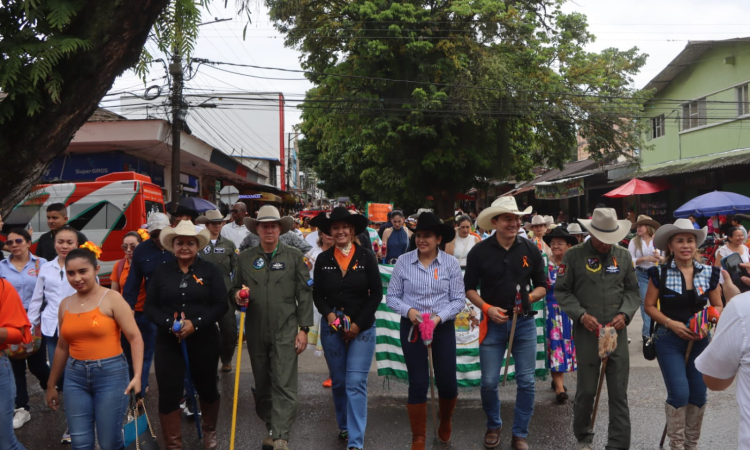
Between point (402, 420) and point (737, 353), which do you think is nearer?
point (737, 353)

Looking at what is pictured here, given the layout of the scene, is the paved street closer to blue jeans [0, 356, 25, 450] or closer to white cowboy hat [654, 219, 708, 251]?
blue jeans [0, 356, 25, 450]

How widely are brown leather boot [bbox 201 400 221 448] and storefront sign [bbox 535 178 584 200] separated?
2270cm

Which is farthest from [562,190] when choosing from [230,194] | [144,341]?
[144,341]

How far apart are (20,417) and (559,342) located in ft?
17.8

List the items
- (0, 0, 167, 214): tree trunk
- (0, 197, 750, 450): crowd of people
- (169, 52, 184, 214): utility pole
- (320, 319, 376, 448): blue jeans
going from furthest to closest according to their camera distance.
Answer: (169, 52, 184, 214): utility pole < (320, 319, 376, 448): blue jeans < (0, 197, 750, 450): crowd of people < (0, 0, 167, 214): tree trunk

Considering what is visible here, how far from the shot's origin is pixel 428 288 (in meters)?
5.07

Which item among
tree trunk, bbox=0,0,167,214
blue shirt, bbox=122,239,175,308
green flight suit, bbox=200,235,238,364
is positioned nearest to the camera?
tree trunk, bbox=0,0,167,214

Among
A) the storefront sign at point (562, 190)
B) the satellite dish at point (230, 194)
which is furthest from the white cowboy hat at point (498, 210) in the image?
the storefront sign at point (562, 190)

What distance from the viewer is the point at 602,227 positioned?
16.5ft

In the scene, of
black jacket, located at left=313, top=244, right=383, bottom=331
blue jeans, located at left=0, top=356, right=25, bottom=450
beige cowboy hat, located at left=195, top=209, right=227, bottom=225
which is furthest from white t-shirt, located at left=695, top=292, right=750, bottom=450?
beige cowboy hat, located at left=195, top=209, right=227, bottom=225

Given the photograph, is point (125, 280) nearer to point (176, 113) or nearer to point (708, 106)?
point (176, 113)

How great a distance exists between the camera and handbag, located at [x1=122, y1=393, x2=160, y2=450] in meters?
3.97

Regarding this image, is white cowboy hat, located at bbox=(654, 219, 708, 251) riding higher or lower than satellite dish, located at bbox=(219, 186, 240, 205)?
lower

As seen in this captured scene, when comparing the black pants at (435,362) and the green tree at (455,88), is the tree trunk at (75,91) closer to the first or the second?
the black pants at (435,362)
